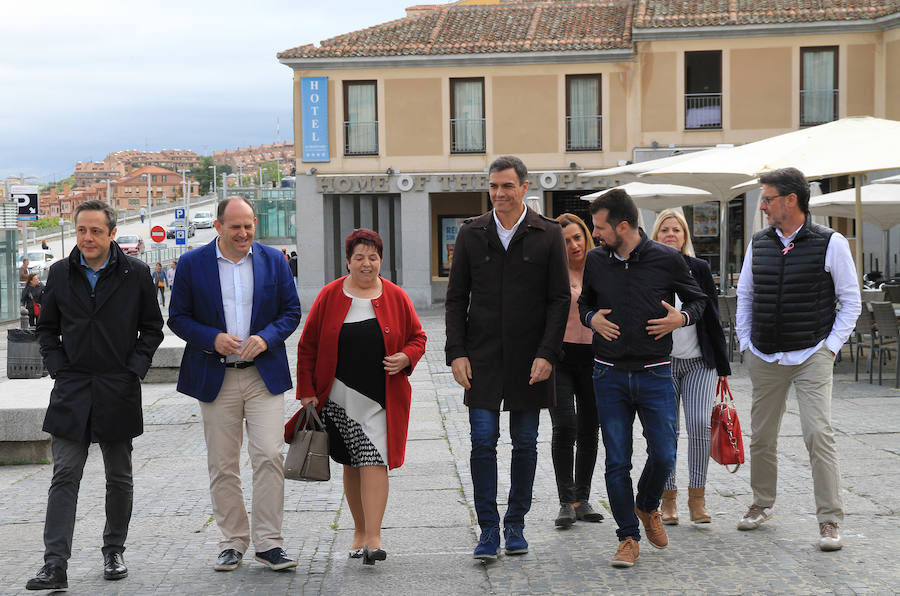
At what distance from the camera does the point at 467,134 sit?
106 ft

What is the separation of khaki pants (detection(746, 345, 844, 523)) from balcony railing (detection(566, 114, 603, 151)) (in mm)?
26354

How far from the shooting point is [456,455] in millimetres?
8891

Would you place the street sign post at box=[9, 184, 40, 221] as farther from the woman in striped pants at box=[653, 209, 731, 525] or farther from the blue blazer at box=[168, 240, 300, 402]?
the woman in striped pants at box=[653, 209, 731, 525]

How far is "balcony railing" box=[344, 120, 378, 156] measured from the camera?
3250 centimetres

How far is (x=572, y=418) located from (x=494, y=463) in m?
0.87

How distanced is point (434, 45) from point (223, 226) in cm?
2727

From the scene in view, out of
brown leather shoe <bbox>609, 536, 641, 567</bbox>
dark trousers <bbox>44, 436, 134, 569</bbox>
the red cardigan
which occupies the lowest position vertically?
brown leather shoe <bbox>609, 536, 641, 567</bbox>

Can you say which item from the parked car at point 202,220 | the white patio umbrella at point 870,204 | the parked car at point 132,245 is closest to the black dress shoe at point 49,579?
the white patio umbrella at point 870,204

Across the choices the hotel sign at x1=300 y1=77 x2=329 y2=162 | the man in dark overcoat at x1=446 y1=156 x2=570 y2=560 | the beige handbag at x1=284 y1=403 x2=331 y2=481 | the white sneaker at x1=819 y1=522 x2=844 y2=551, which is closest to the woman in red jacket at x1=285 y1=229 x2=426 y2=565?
the beige handbag at x1=284 y1=403 x2=331 y2=481

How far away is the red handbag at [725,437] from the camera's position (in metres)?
6.14

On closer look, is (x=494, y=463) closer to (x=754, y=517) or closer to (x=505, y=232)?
(x=505, y=232)

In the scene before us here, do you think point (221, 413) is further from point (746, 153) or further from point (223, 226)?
point (746, 153)

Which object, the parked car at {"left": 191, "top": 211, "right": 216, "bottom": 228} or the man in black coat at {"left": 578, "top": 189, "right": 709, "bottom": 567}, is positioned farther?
the parked car at {"left": 191, "top": 211, "right": 216, "bottom": 228}

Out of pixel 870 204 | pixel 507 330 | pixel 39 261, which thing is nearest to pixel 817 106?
pixel 870 204
